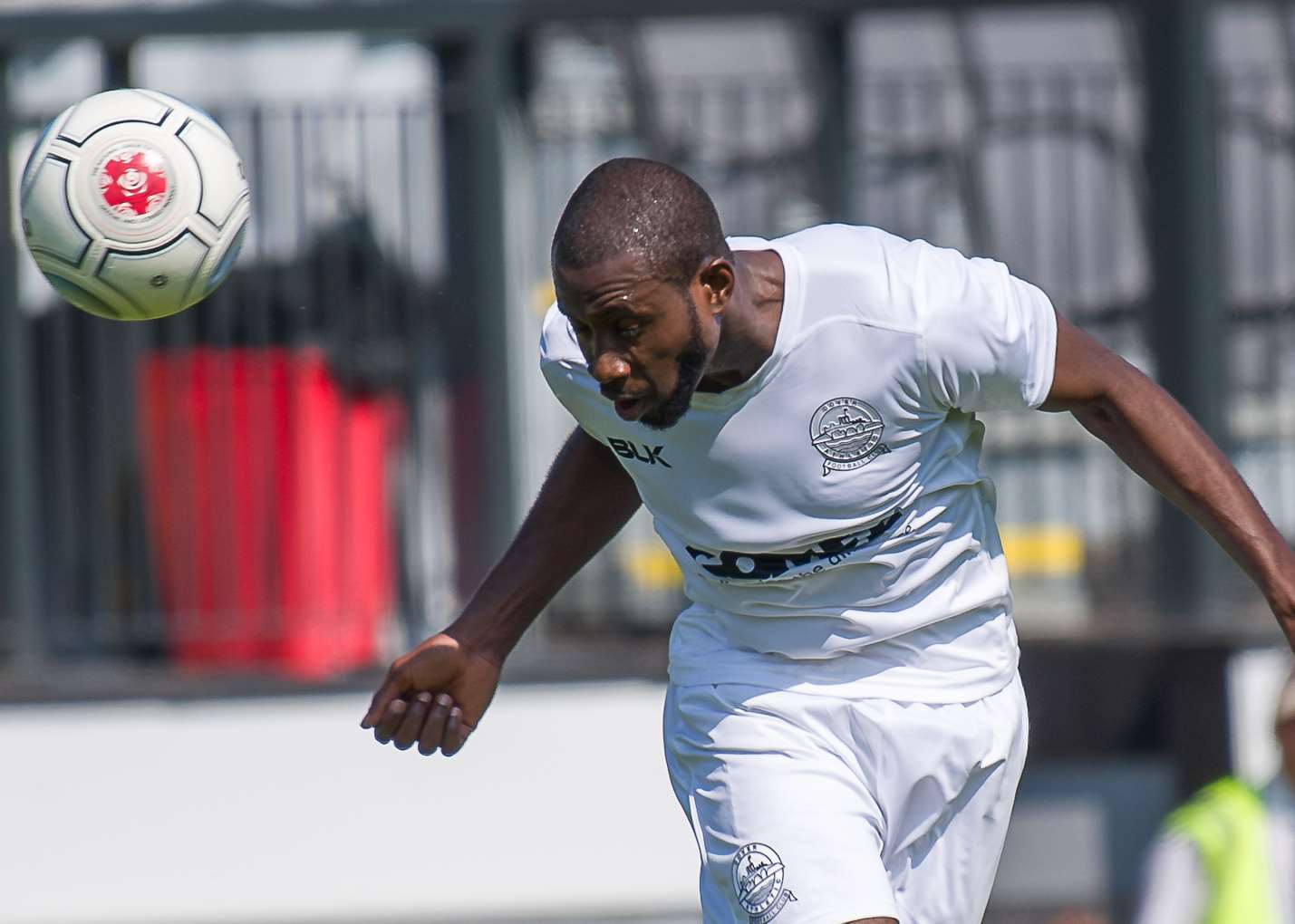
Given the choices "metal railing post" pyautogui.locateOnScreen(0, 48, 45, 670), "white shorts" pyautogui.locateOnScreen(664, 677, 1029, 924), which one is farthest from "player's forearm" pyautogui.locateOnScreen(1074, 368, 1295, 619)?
"metal railing post" pyautogui.locateOnScreen(0, 48, 45, 670)

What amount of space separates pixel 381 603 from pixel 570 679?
0.88m

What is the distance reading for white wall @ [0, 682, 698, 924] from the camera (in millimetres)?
7285

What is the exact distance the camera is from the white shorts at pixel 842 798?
11.1ft

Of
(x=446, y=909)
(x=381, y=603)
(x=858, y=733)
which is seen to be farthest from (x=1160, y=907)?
(x=381, y=603)

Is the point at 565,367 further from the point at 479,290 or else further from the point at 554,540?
the point at 479,290

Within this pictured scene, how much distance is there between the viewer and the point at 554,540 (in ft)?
12.2

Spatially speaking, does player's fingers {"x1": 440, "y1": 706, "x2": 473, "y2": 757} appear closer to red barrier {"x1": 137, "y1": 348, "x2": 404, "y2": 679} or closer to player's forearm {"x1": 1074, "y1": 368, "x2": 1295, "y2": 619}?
player's forearm {"x1": 1074, "y1": 368, "x2": 1295, "y2": 619}

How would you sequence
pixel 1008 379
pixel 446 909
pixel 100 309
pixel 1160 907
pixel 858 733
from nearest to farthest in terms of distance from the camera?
pixel 1008 379, pixel 858 733, pixel 100 309, pixel 1160 907, pixel 446 909

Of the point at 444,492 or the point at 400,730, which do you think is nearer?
the point at 400,730

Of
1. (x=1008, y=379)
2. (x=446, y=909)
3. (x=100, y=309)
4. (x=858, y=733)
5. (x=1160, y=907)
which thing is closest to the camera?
(x=1008, y=379)

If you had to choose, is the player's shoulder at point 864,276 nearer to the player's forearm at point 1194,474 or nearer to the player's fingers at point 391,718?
the player's forearm at point 1194,474

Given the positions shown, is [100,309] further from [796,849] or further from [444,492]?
[444,492]

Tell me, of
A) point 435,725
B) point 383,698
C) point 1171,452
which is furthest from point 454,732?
point 1171,452

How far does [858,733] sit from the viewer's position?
3539 mm
